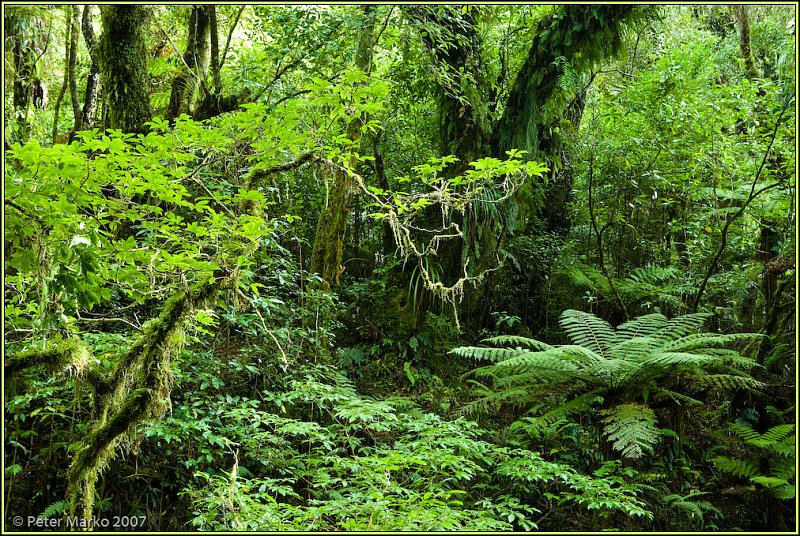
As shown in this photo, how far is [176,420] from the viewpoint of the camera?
3479mm

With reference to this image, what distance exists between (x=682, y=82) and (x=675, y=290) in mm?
2438

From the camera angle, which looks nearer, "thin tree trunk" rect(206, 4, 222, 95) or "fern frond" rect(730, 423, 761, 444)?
"fern frond" rect(730, 423, 761, 444)

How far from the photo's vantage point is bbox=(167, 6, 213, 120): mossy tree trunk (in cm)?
539

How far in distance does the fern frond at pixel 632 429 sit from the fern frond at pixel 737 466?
1.76ft

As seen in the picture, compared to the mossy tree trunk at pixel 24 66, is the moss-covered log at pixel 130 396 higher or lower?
lower

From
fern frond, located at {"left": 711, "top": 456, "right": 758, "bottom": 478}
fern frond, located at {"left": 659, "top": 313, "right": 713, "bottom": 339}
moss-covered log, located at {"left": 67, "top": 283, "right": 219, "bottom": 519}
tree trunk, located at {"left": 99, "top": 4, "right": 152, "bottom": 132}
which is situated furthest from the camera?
fern frond, located at {"left": 659, "top": 313, "right": 713, "bottom": 339}

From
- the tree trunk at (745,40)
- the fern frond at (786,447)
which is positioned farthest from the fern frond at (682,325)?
the tree trunk at (745,40)

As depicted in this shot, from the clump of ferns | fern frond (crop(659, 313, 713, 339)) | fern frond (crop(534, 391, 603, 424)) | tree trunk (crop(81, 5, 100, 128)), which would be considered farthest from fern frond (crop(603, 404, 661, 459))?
tree trunk (crop(81, 5, 100, 128))

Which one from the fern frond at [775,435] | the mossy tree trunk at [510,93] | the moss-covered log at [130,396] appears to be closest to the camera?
the moss-covered log at [130,396]

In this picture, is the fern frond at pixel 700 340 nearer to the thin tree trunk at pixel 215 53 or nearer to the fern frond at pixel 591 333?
the fern frond at pixel 591 333

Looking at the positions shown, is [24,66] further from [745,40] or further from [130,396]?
[745,40]

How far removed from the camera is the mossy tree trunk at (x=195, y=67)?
5.39 metres

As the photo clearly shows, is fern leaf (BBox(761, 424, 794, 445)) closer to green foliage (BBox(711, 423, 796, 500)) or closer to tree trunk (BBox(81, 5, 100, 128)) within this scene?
green foliage (BBox(711, 423, 796, 500))

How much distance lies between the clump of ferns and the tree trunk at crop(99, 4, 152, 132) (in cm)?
294
